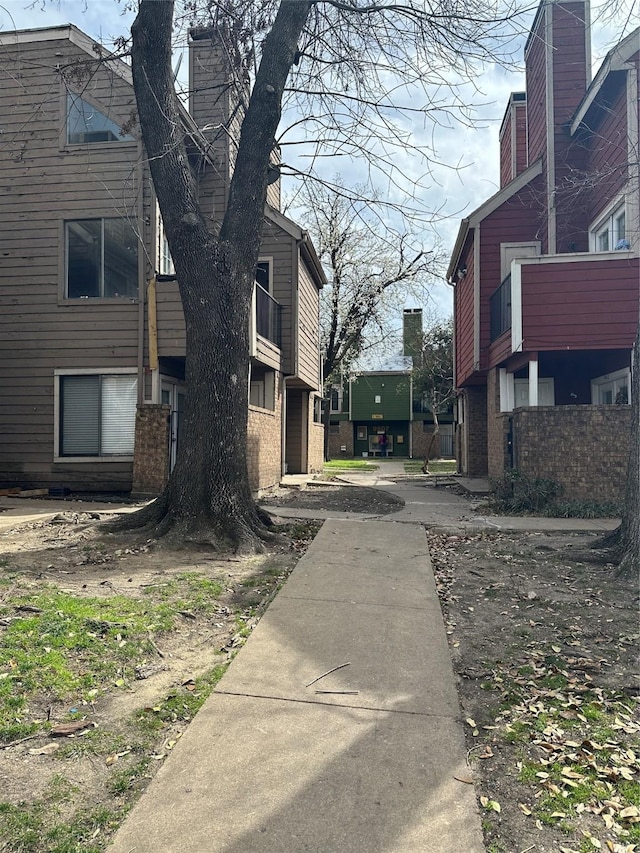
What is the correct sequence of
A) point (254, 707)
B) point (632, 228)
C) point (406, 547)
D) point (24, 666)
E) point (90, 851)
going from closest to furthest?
point (90, 851)
point (254, 707)
point (24, 666)
point (406, 547)
point (632, 228)

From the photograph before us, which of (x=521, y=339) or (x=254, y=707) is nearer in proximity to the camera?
(x=254, y=707)

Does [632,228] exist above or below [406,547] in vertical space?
above

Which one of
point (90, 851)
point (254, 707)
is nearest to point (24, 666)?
point (254, 707)

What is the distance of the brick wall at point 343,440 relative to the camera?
40.1 m

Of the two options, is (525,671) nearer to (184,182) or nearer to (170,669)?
(170,669)

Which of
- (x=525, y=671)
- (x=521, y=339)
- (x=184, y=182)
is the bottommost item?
(x=525, y=671)

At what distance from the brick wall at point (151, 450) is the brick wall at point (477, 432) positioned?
29.0ft

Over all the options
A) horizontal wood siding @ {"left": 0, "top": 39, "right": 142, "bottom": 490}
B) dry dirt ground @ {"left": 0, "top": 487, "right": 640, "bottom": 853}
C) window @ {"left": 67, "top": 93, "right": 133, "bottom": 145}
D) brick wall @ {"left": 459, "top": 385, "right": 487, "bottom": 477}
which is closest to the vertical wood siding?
brick wall @ {"left": 459, "top": 385, "right": 487, "bottom": 477}

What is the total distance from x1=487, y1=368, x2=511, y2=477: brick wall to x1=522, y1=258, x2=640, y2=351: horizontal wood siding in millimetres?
1716

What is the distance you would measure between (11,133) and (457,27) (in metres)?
8.83

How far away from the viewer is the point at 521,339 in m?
9.58

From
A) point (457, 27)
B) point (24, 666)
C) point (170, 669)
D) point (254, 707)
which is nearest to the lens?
point (254, 707)

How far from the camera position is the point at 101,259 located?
1080cm

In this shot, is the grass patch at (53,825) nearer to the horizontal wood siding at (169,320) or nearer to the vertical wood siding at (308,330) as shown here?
the horizontal wood siding at (169,320)
